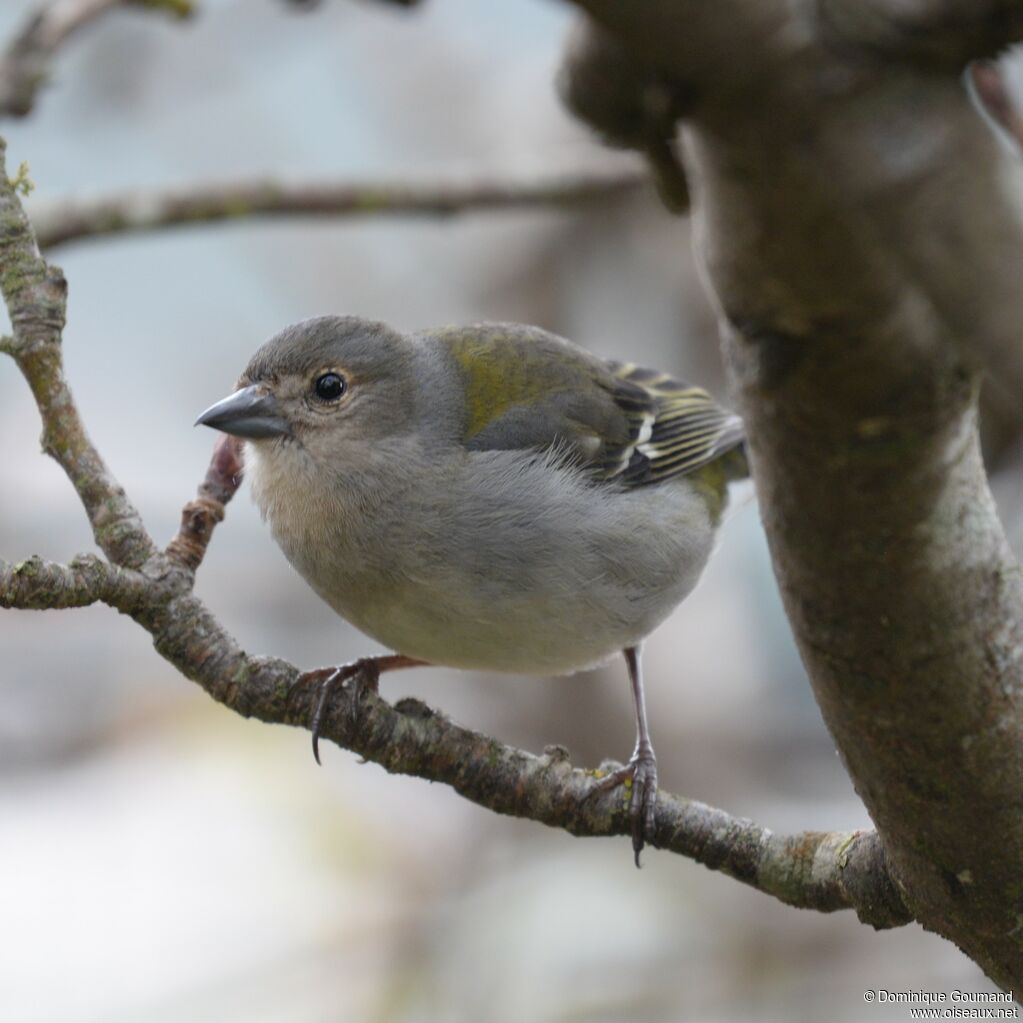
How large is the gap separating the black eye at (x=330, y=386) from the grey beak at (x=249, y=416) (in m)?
0.16

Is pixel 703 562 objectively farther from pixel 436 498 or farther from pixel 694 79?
pixel 694 79

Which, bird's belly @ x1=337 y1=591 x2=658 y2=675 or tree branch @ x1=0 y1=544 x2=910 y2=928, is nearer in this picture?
tree branch @ x1=0 y1=544 x2=910 y2=928

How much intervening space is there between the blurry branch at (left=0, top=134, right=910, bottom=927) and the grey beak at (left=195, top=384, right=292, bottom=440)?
25.2 inches

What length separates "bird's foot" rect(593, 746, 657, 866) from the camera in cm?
289

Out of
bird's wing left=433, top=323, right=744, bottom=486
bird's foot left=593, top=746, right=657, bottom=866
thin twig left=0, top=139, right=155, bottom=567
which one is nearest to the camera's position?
thin twig left=0, top=139, right=155, bottom=567

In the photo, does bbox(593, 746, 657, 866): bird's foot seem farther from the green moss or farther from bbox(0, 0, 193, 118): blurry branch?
bbox(0, 0, 193, 118): blurry branch

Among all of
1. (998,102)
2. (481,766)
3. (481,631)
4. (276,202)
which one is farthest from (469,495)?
(998,102)

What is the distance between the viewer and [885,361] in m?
1.62

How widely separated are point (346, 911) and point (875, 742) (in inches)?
182

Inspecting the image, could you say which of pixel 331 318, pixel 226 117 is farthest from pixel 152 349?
pixel 331 318

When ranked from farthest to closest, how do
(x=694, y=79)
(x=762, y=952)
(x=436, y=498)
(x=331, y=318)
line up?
(x=762, y=952), (x=331, y=318), (x=436, y=498), (x=694, y=79)

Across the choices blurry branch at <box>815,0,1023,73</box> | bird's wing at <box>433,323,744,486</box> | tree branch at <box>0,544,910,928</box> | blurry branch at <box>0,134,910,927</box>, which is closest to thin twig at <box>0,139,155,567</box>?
blurry branch at <box>0,134,910,927</box>

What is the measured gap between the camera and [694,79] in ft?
4.17

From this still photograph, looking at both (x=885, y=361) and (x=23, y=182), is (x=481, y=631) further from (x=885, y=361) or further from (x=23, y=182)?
(x=885, y=361)
